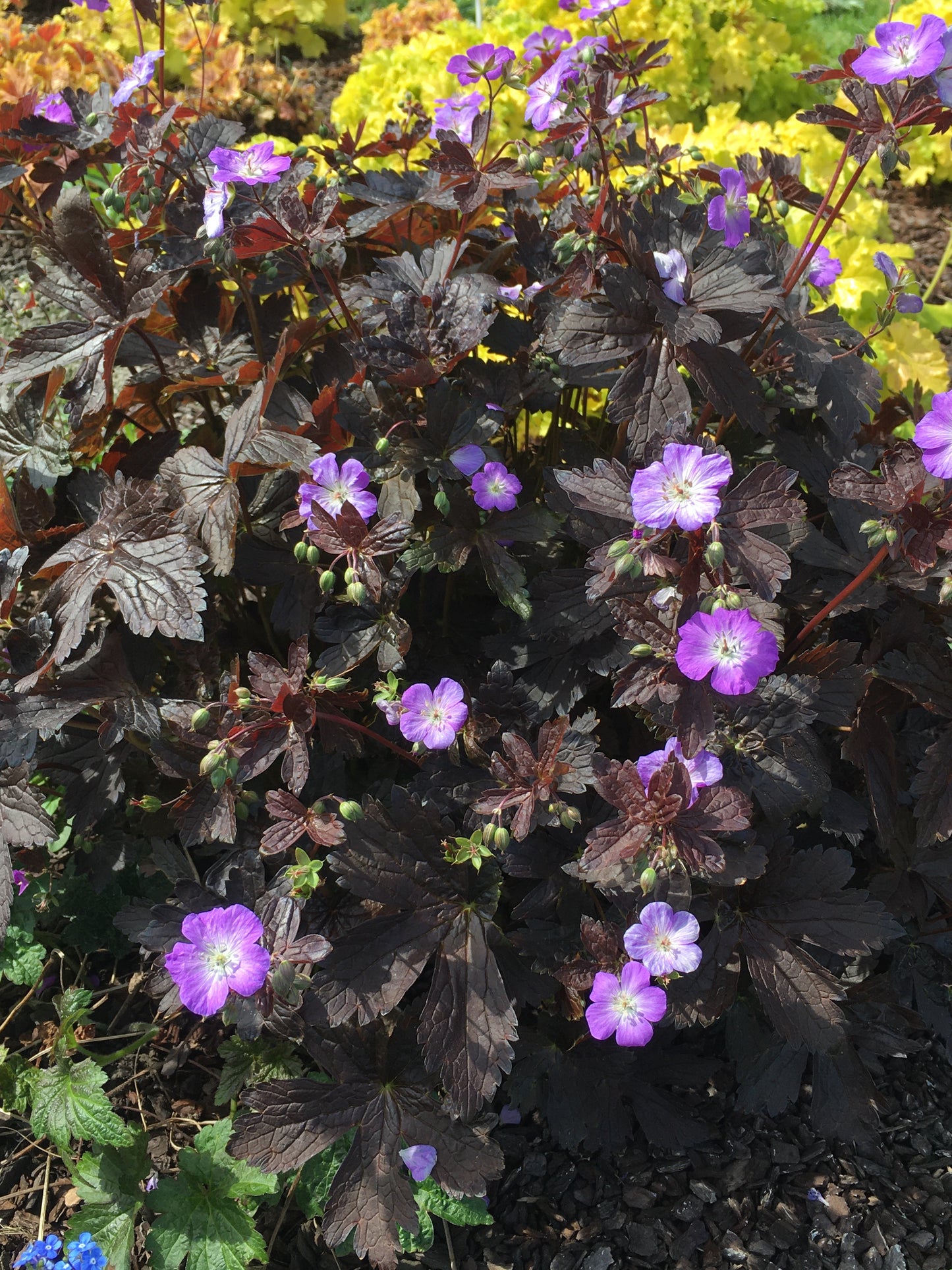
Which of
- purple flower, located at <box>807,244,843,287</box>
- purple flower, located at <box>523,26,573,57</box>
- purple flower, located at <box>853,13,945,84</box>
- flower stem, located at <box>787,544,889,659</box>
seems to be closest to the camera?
purple flower, located at <box>853,13,945,84</box>

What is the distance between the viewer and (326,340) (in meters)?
1.80

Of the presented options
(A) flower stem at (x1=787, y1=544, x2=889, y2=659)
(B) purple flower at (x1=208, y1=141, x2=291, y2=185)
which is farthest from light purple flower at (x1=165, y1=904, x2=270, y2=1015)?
(B) purple flower at (x1=208, y1=141, x2=291, y2=185)

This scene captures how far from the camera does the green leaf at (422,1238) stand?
1.53 m

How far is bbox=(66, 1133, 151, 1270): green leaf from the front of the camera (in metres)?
1.53

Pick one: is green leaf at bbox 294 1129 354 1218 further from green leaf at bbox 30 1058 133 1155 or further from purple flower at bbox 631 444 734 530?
purple flower at bbox 631 444 734 530

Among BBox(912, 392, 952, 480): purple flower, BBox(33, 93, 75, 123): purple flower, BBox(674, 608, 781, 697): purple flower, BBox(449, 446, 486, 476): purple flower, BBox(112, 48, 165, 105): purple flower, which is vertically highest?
BBox(112, 48, 165, 105): purple flower

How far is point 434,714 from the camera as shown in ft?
4.77

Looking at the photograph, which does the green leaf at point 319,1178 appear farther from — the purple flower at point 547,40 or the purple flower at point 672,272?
the purple flower at point 547,40

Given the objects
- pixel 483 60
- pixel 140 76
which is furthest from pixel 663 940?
pixel 140 76

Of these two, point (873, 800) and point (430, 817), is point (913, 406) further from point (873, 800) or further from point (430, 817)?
point (430, 817)

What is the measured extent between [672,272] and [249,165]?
653 millimetres

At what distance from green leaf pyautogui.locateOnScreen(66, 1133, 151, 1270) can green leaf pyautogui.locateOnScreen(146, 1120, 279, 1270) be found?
40mm

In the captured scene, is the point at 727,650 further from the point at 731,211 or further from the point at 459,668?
the point at 731,211

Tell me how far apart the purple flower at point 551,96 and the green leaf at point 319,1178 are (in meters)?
1.64
